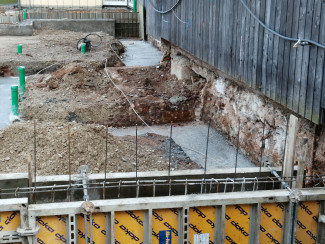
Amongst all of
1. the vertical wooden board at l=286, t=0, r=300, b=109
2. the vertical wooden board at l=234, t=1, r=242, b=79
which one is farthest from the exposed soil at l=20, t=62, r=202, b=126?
the vertical wooden board at l=286, t=0, r=300, b=109

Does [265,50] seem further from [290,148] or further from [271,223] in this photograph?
[271,223]

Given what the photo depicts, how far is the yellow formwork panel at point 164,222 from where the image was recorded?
5.28 metres

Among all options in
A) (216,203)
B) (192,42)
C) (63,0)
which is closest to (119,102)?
(192,42)

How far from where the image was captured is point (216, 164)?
443 inches

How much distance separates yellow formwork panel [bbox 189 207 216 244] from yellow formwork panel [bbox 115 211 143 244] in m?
0.55

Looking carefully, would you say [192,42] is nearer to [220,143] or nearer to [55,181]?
[220,143]

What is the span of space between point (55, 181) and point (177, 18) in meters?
10.3

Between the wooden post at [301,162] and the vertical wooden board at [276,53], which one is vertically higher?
the vertical wooden board at [276,53]

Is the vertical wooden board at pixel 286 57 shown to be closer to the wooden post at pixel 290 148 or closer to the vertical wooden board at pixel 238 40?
the vertical wooden board at pixel 238 40

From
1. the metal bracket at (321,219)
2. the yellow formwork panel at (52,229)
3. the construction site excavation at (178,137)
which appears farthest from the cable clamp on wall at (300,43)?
the yellow formwork panel at (52,229)

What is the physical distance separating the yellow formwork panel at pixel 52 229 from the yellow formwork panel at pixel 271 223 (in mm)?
2197

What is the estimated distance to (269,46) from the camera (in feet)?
30.5

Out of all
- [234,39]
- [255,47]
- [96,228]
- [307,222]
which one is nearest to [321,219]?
[307,222]

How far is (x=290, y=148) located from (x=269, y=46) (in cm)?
381
